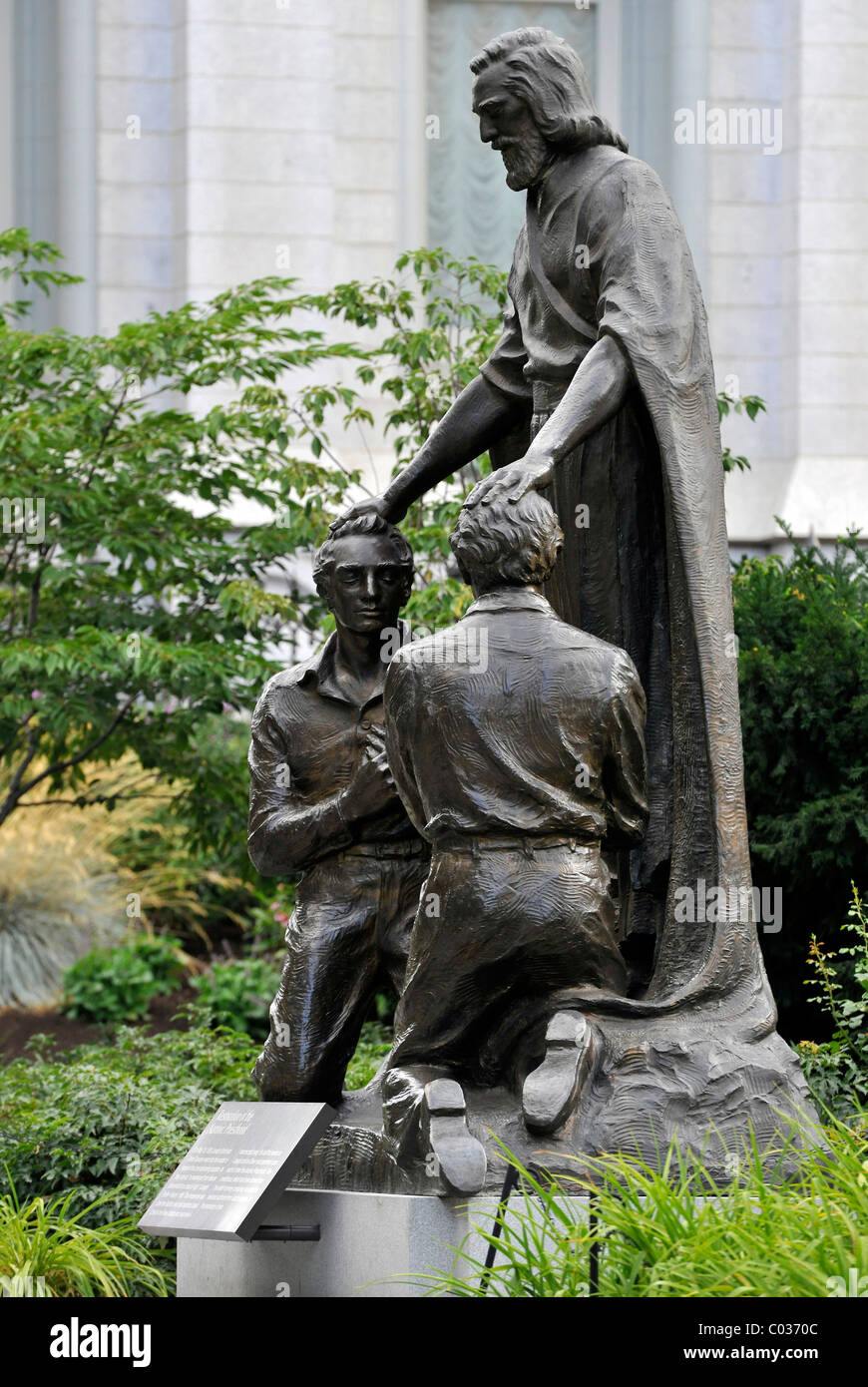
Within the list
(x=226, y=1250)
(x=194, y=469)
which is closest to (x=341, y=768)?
(x=226, y=1250)

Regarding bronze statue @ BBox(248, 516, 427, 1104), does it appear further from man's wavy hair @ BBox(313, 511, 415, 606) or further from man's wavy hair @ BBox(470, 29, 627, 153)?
man's wavy hair @ BBox(470, 29, 627, 153)

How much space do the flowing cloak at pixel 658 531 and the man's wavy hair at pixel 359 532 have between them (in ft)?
1.62

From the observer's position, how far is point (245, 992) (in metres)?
14.7

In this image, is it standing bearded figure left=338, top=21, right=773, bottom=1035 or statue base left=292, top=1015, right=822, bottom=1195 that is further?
standing bearded figure left=338, top=21, right=773, bottom=1035

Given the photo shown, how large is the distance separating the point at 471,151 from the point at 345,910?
45.6ft

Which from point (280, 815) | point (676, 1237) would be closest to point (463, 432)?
point (280, 815)

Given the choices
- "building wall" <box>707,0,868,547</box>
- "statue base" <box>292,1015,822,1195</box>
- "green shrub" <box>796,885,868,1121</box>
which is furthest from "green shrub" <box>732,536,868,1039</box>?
"building wall" <box>707,0,868,547</box>

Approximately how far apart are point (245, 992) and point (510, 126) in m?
9.33

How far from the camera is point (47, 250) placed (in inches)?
464

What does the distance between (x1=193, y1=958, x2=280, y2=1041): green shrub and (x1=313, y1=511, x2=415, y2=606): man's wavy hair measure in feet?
26.6

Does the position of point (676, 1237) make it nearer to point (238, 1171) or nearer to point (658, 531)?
point (238, 1171)

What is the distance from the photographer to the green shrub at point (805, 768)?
9.84 m

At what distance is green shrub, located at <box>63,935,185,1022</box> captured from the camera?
15633 mm

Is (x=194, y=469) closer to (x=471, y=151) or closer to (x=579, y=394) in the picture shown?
(x=579, y=394)
